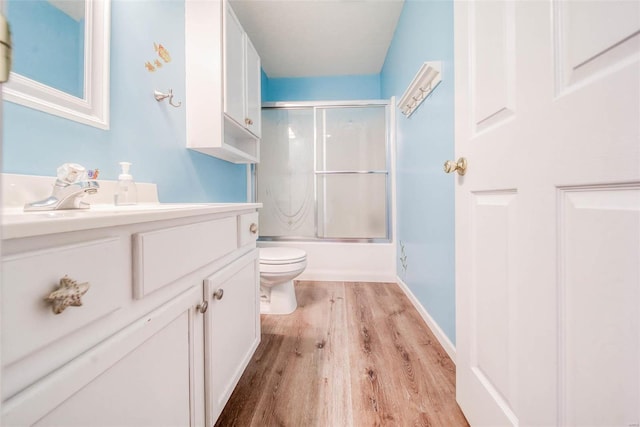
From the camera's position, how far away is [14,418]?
334 mm

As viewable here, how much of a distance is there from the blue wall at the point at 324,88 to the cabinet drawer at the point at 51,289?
3.02 meters

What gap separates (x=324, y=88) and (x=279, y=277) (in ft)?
7.92

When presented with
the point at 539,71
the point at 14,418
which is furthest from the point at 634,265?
the point at 14,418

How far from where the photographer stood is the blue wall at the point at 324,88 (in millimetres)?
3119

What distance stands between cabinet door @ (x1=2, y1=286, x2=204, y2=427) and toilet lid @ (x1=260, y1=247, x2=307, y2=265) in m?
0.92

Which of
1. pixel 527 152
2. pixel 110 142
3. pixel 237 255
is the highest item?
pixel 110 142

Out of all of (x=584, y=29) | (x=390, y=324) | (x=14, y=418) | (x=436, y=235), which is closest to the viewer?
(x=14, y=418)

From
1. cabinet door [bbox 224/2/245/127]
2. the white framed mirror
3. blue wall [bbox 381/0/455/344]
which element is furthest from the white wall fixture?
the white framed mirror

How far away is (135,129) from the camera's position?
105 centimetres

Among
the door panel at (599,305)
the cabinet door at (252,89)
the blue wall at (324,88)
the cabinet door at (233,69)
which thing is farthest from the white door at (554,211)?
the blue wall at (324,88)

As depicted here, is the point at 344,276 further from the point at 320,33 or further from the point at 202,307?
the point at 320,33

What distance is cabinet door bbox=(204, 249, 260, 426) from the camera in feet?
2.51

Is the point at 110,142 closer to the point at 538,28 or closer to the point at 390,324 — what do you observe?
the point at 538,28

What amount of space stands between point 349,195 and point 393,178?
1.54 ft
